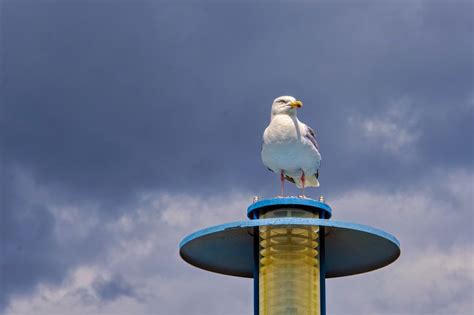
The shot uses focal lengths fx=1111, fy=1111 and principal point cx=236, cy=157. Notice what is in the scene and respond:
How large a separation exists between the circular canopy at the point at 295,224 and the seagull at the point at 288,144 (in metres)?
1.86

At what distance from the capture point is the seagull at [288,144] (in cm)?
3172

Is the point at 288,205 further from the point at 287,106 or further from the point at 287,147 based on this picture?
the point at 287,106

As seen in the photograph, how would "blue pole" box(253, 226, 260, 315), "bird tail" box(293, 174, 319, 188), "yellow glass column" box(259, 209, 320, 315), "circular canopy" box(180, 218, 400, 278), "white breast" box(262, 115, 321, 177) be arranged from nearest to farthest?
"yellow glass column" box(259, 209, 320, 315), "circular canopy" box(180, 218, 400, 278), "blue pole" box(253, 226, 260, 315), "white breast" box(262, 115, 321, 177), "bird tail" box(293, 174, 319, 188)

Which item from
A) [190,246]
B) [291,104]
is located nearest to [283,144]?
[291,104]

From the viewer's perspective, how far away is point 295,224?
3000cm

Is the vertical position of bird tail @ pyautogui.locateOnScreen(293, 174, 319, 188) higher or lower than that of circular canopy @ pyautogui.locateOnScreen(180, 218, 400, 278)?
higher

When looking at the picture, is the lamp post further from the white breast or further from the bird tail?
the bird tail

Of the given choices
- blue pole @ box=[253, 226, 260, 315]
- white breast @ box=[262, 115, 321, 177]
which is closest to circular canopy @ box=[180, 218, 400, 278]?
blue pole @ box=[253, 226, 260, 315]

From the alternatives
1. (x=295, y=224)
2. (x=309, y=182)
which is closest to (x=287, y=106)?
(x=309, y=182)

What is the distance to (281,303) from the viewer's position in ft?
99.0

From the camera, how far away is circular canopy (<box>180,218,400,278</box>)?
30.6 metres

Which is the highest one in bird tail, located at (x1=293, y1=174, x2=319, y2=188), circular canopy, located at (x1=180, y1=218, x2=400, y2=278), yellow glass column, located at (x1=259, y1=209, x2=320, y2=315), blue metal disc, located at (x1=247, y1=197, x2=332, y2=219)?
bird tail, located at (x1=293, y1=174, x2=319, y2=188)

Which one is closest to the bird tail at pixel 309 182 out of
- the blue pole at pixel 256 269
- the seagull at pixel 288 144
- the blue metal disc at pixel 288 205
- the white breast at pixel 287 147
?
the seagull at pixel 288 144

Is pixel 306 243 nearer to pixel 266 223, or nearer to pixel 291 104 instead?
pixel 266 223
